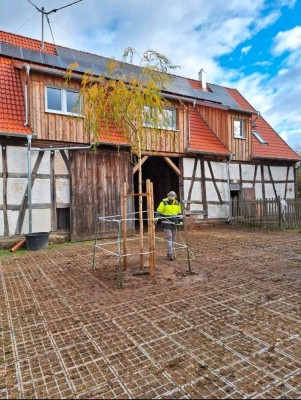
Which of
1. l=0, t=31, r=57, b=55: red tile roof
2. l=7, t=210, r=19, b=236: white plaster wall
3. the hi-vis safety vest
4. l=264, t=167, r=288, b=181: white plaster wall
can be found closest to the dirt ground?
the hi-vis safety vest

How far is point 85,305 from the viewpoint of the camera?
4172 millimetres

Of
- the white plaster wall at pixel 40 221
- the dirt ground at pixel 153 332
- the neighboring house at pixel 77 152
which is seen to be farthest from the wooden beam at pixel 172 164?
the dirt ground at pixel 153 332

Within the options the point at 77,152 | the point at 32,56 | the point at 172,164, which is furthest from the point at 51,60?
the point at 172,164

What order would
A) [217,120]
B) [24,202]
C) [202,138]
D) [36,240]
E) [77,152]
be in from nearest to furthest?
[36,240] < [24,202] < [77,152] < [202,138] < [217,120]

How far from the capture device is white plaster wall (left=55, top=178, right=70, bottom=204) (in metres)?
9.86

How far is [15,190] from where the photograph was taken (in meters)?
9.05

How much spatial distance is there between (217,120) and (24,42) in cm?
914

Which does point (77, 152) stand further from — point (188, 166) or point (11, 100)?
point (188, 166)

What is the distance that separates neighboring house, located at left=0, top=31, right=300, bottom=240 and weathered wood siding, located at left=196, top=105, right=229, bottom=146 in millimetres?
48

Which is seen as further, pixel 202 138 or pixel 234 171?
pixel 234 171

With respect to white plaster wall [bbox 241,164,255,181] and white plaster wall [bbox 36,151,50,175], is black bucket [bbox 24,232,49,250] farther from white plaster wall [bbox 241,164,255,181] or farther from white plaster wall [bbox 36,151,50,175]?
white plaster wall [bbox 241,164,255,181]

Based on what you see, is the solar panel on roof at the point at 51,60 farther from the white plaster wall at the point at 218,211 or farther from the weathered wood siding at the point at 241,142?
the white plaster wall at the point at 218,211

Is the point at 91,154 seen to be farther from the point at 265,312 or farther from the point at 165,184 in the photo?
the point at 265,312

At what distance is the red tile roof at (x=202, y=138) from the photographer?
1304 cm
